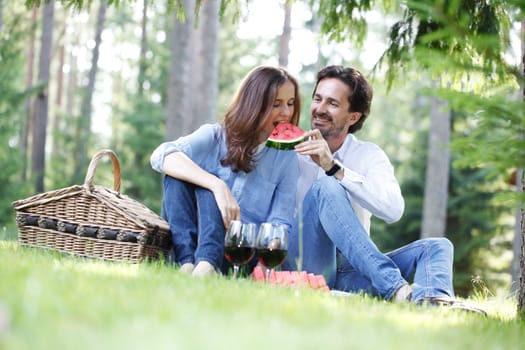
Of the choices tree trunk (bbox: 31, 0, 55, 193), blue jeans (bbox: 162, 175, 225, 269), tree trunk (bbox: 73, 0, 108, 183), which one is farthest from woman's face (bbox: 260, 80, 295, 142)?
tree trunk (bbox: 73, 0, 108, 183)

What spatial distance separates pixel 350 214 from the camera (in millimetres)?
3549

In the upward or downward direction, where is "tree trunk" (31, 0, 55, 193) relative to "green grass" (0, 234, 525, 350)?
upward

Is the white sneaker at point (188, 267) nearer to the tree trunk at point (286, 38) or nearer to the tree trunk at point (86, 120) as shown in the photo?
the tree trunk at point (286, 38)

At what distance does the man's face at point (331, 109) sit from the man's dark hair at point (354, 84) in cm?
3

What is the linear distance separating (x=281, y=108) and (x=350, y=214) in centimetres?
91

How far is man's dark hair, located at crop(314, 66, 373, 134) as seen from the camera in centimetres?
454

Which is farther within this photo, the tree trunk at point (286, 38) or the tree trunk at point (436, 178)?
the tree trunk at point (286, 38)

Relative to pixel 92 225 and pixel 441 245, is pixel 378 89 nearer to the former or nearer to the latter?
pixel 441 245

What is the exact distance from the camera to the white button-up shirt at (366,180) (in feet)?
12.5

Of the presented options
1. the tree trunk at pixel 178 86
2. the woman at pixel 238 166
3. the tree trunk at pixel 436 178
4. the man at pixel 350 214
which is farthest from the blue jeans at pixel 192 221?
the tree trunk at pixel 436 178

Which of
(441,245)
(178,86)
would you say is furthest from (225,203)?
(178,86)

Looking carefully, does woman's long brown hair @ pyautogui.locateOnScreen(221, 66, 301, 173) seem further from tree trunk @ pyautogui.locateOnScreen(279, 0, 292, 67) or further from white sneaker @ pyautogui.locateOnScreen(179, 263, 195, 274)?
tree trunk @ pyautogui.locateOnScreen(279, 0, 292, 67)

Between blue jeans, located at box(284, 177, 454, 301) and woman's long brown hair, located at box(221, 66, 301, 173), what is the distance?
48 cm

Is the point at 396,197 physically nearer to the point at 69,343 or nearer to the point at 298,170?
the point at 298,170
